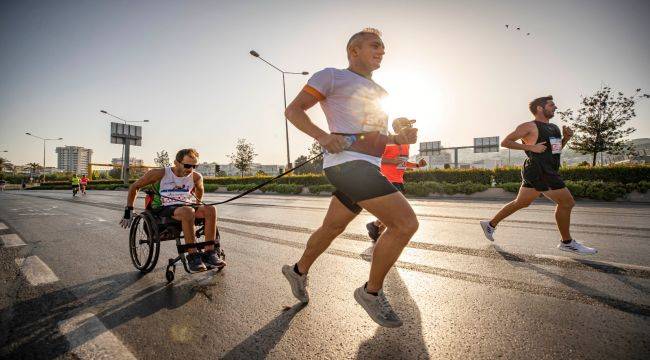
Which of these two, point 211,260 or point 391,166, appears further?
point 391,166

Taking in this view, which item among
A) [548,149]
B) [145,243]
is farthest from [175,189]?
[548,149]

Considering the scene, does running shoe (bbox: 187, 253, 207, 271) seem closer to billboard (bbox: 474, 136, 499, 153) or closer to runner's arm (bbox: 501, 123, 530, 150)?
runner's arm (bbox: 501, 123, 530, 150)

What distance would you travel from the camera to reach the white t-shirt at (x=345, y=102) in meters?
2.33

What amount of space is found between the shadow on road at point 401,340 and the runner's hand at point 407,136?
4.13 ft

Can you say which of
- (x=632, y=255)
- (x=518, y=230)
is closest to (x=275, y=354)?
(x=632, y=255)

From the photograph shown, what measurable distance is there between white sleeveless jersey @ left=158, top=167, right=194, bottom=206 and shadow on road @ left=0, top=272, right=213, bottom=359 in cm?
91

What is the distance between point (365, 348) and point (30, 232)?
8050 millimetres

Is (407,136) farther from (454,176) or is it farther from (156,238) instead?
(454,176)

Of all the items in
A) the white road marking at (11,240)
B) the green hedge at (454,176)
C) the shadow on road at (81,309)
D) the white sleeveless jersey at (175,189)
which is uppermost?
the green hedge at (454,176)

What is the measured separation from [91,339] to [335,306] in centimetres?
165

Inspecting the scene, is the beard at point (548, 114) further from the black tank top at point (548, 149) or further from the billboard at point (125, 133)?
the billboard at point (125, 133)

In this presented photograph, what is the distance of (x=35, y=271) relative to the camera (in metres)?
3.76

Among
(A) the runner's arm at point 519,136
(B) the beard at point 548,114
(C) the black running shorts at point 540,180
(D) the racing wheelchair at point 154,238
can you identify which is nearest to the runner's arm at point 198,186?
(D) the racing wheelchair at point 154,238

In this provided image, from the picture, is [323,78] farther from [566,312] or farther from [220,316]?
[566,312]
